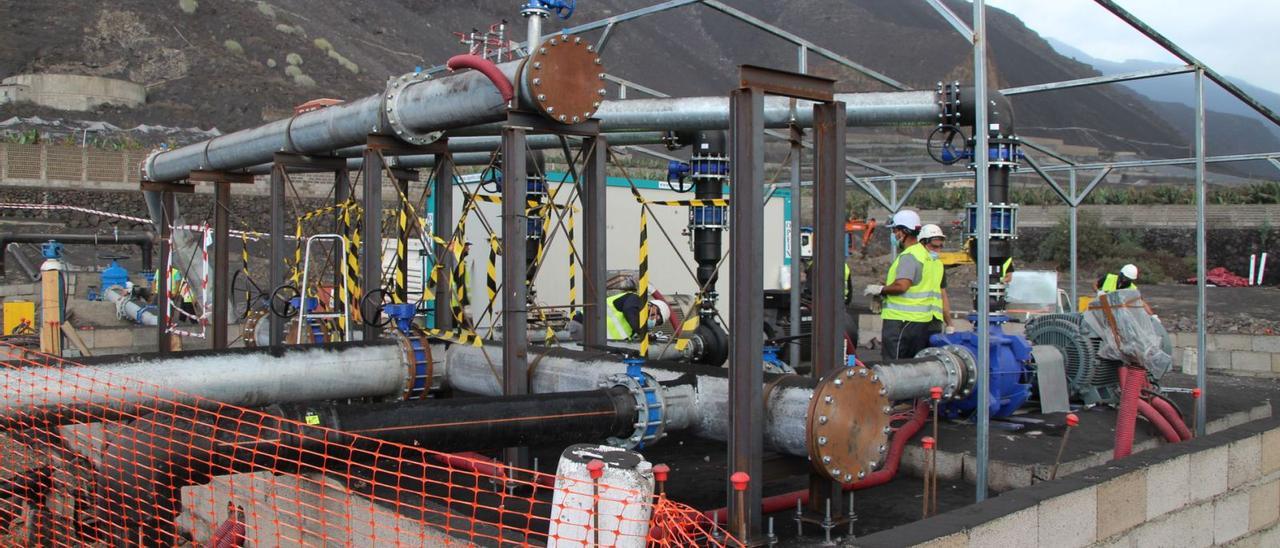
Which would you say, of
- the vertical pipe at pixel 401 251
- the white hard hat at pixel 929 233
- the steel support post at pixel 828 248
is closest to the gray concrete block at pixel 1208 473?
the white hard hat at pixel 929 233

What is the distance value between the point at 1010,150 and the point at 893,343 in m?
2.96

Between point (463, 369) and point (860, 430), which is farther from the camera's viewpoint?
point (463, 369)

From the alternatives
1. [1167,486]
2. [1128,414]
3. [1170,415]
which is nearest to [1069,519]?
[1167,486]

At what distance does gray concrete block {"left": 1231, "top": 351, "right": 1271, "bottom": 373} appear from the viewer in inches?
542

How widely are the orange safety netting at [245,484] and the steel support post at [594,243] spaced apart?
1.67 metres

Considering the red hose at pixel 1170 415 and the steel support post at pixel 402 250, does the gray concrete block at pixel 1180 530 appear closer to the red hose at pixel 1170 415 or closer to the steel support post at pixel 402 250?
the red hose at pixel 1170 415

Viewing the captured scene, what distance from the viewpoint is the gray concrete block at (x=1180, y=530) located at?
21.9ft

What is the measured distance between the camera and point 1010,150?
35.2 feet

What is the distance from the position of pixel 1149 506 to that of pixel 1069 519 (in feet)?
3.72

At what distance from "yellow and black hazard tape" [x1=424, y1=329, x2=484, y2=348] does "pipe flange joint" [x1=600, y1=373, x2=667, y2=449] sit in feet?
6.90

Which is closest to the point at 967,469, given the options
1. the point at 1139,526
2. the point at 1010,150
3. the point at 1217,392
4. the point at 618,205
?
the point at 1139,526

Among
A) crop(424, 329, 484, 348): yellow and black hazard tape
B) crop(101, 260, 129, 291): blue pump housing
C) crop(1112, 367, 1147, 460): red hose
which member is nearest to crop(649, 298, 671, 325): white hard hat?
crop(424, 329, 484, 348): yellow and black hazard tape

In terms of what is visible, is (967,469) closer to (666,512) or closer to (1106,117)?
(666,512)

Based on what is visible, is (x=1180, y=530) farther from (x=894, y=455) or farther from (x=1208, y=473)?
(x=894, y=455)
